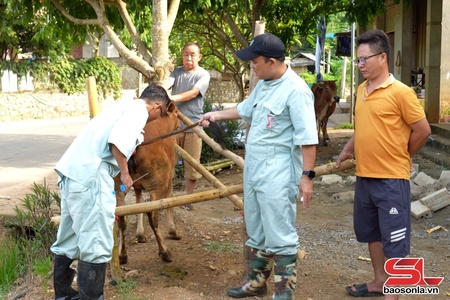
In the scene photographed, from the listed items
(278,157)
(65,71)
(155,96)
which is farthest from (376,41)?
(65,71)

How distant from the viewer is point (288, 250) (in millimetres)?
4215

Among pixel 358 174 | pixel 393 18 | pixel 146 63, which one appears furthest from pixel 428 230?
pixel 393 18

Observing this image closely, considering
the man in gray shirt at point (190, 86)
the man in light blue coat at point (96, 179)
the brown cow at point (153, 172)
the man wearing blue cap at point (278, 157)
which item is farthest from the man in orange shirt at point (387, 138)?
the man in gray shirt at point (190, 86)

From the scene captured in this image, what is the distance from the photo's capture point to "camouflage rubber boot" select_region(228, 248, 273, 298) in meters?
4.51

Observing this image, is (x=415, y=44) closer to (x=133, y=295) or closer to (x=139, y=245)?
(x=139, y=245)

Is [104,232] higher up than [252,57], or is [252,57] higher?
[252,57]

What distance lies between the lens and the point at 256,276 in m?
4.57

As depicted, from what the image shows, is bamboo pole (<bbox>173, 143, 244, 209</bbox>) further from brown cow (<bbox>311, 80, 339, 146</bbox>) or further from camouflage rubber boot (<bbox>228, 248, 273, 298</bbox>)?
brown cow (<bbox>311, 80, 339, 146</bbox>)

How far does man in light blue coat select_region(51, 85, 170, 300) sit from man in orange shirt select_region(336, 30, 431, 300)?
4.79 feet

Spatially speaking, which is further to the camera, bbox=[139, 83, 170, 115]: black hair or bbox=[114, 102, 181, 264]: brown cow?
bbox=[114, 102, 181, 264]: brown cow

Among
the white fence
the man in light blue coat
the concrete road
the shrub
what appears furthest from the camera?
the shrub

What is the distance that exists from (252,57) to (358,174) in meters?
1.07

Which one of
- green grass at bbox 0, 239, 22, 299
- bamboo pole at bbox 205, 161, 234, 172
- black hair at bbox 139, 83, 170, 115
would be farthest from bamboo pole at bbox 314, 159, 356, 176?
bamboo pole at bbox 205, 161, 234, 172

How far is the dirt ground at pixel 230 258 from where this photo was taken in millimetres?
4848
